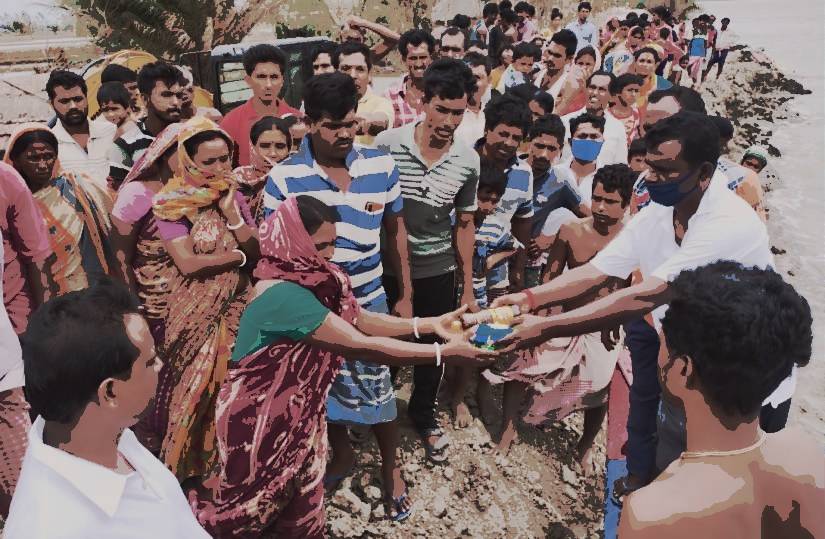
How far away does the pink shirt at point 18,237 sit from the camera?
271 centimetres

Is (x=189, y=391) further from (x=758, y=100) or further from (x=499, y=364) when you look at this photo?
(x=758, y=100)

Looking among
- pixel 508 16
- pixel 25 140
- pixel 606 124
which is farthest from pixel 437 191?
pixel 508 16

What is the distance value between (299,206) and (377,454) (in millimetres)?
1998

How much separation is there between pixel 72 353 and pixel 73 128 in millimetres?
3740

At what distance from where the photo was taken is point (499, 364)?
4.23 meters

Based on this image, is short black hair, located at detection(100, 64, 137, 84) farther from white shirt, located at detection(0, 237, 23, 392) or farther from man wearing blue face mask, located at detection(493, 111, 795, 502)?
man wearing blue face mask, located at detection(493, 111, 795, 502)

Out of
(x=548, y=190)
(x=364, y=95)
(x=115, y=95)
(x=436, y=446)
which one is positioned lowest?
(x=436, y=446)

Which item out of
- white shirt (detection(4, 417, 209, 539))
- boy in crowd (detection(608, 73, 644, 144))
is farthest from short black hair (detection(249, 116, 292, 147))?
boy in crowd (detection(608, 73, 644, 144))

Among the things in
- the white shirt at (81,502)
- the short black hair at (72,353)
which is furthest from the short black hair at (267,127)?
the white shirt at (81,502)

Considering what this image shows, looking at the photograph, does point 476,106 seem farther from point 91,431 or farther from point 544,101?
point 91,431

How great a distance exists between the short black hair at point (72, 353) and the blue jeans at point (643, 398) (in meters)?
2.24

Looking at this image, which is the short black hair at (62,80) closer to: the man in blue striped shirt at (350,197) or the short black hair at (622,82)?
the man in blue striped shirt at (350,197)

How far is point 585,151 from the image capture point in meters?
4.28

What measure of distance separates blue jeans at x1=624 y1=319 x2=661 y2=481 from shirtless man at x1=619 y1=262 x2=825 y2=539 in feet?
4.71
